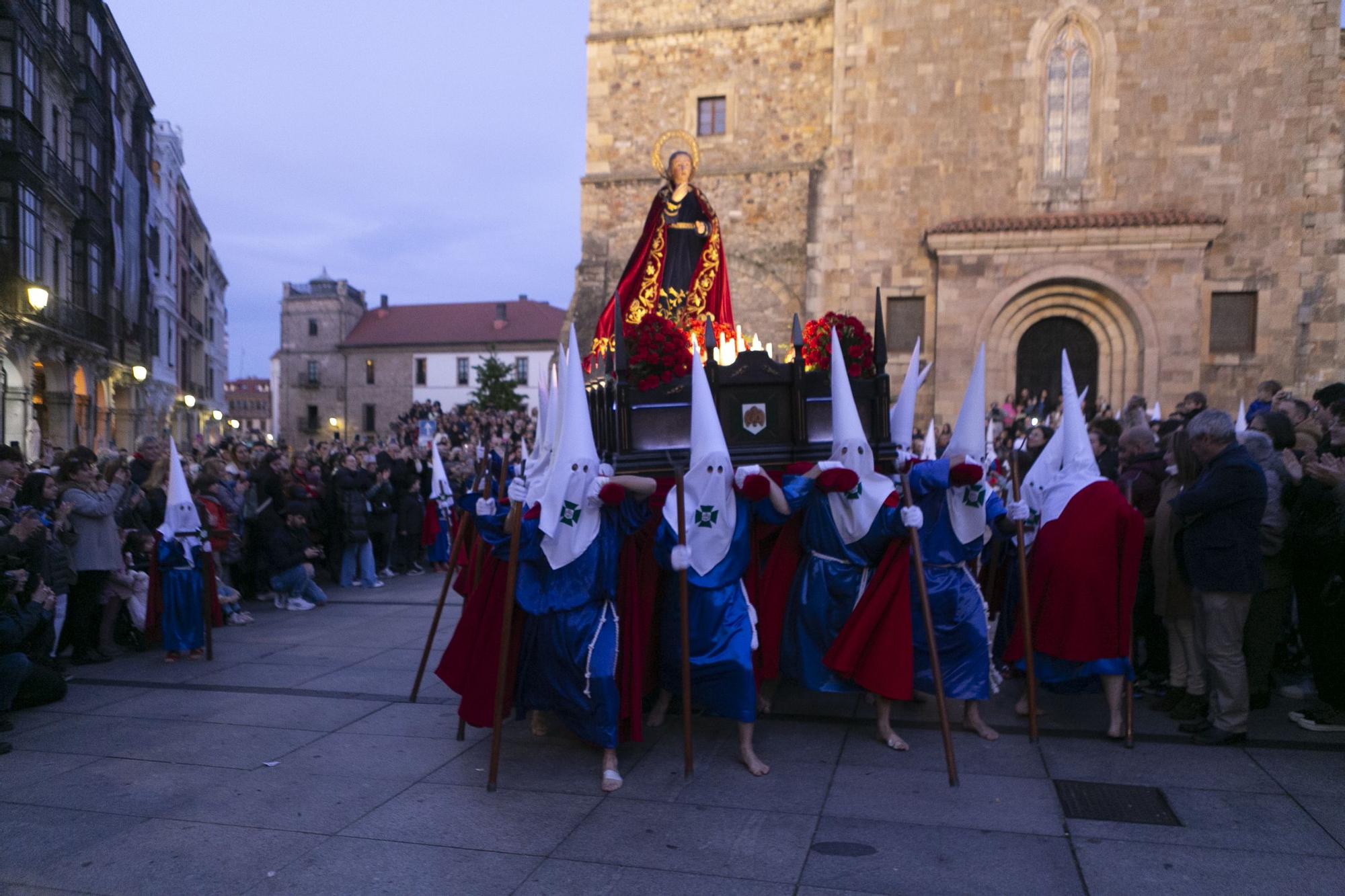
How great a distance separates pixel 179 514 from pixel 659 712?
460 cm

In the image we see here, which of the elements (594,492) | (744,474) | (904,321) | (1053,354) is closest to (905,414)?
(744,474)

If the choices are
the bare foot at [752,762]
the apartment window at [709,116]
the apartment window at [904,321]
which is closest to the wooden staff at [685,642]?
the bare foot at [752,762]

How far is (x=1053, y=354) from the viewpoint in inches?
697

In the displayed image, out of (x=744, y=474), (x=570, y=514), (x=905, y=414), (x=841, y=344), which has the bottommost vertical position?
(x=570, y=514)

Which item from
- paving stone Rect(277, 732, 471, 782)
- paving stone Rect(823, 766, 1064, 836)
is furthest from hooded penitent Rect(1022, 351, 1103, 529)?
paving stone Rect(277, 732, 471, 782)

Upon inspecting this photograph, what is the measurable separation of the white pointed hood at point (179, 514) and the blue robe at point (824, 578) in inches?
206

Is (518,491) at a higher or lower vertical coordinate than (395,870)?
higher

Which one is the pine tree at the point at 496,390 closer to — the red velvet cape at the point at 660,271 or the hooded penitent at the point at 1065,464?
the red velvet cape at the point at 660,271

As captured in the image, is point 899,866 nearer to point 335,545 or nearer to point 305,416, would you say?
point 335,545

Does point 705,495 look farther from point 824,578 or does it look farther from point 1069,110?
point 1069,110

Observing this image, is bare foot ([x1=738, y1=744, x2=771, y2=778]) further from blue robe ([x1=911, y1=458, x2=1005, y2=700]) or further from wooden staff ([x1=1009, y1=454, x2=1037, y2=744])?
wooden staff ([x1=1009, y1=454, x2=1037, y2=744])

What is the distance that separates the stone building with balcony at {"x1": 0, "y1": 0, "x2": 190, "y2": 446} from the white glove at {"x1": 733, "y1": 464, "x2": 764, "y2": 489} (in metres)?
14.8

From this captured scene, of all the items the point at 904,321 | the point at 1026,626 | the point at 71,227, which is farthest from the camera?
the point at 71,227

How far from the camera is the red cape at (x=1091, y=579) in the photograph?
5344 mm
